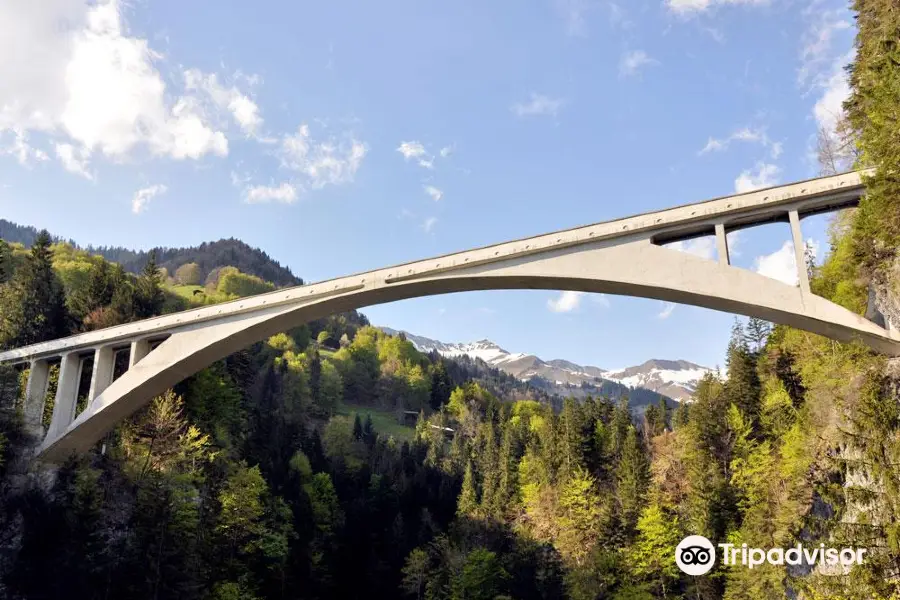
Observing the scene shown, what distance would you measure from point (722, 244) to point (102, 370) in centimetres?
2324

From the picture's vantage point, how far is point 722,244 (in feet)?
52.9

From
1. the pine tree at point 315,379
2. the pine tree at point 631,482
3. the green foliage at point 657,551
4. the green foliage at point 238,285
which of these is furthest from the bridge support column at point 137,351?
the green foliage at point 238,285

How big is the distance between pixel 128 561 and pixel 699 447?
115 feet

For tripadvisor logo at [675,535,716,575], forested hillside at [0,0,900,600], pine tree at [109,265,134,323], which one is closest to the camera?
forested hillside at [0,0,900,600]

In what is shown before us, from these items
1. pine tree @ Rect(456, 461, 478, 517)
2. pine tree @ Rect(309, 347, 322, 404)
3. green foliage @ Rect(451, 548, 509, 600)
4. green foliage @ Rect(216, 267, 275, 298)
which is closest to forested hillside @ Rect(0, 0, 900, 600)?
green foliage @ Rect(451, 548, 509, 600)

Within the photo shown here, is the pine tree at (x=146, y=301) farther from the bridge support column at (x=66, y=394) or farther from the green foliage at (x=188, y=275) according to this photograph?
the green foliage at (x=188, y=275)

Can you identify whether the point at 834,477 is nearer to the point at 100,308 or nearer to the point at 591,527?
the point at 591,527

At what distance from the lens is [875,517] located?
14062 millimetres

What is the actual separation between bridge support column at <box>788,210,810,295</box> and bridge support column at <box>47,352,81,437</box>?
26.1 meters

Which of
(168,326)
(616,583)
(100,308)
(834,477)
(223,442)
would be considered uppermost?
(100,308)

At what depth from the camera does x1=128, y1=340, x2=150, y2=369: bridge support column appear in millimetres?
24734

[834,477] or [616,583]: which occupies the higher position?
[834,477]

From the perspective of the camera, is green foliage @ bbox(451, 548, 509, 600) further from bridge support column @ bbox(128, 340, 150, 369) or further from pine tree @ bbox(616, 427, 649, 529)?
bridge support column @ bbox(128, 340, 150, 369)

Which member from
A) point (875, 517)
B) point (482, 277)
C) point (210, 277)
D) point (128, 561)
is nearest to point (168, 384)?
point (128, 561)
